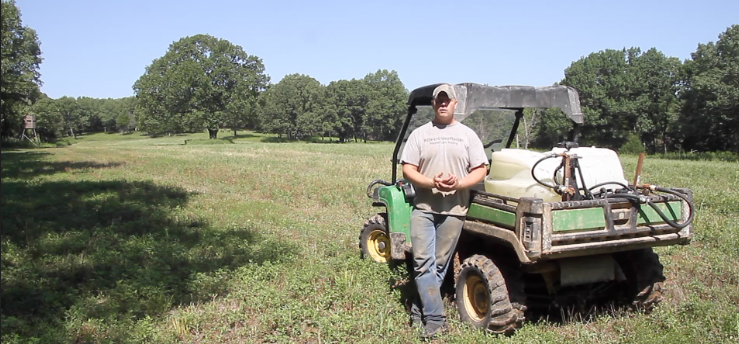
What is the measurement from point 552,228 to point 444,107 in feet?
4.28

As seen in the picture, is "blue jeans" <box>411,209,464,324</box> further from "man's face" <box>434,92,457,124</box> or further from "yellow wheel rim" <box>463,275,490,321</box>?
"man's face" <box>434,92,457,124</box>

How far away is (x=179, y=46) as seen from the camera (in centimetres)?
6088

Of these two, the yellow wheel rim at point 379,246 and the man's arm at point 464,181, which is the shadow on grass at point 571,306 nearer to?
the yellow wheel rim at point 379,246

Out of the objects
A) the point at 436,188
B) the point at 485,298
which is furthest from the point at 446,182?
the point at 485,298

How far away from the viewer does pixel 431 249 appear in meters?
4.65

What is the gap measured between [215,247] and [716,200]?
33.2 ft

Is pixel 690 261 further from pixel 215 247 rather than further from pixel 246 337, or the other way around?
pixel 215 247

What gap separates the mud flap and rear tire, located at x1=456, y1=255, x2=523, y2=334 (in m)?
0.78

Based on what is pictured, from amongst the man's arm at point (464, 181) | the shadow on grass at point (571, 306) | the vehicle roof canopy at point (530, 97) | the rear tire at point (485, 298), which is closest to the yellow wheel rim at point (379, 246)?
the shadow on grass at point (571, 306)

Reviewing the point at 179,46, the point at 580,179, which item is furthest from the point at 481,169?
the point at 179,46

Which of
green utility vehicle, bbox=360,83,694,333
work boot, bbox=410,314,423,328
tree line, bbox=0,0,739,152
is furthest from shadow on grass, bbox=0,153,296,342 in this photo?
tree line, bbox=0,0,739,152

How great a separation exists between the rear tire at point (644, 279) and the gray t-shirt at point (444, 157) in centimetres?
183

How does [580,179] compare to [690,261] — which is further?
A: [690,261]

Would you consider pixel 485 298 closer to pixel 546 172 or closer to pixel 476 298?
pixel 476 298
